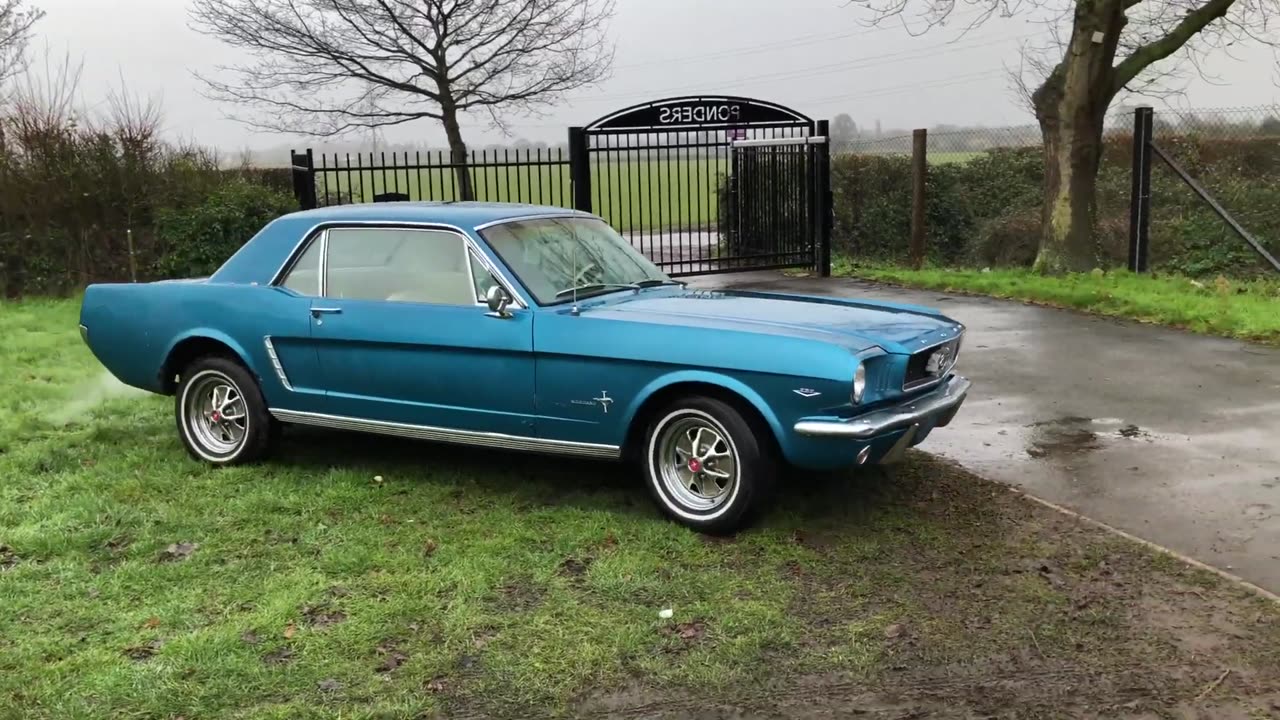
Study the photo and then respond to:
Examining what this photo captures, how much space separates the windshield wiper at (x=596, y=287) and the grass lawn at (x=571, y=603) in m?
1.06

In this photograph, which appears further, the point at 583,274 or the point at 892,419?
the point at 583,274

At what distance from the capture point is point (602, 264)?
605cm

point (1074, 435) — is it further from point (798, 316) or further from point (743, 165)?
point (743, 165)

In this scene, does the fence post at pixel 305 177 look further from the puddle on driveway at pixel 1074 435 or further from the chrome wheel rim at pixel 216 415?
the puddle on driveway at pixel 1074 435

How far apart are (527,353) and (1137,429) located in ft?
12.8

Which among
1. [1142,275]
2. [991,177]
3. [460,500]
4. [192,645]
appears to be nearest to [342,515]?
[460,500]

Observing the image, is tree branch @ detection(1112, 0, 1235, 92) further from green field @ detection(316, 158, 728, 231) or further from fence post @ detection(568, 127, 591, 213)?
fence post @ detection(568, 127, 591, 213)

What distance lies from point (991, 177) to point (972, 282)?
5962 mm

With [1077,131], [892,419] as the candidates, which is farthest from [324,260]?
[1077,131]

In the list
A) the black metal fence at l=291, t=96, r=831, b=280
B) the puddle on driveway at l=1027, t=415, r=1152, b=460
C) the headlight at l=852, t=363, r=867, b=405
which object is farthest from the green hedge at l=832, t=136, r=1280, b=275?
the headlight at l=852, t=363, r=867, b=405

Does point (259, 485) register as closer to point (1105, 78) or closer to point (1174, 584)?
point (1174, 584)

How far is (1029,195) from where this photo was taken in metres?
17.4

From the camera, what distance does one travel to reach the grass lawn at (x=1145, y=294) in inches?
382

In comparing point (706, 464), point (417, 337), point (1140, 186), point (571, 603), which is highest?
point (1140, 186)
